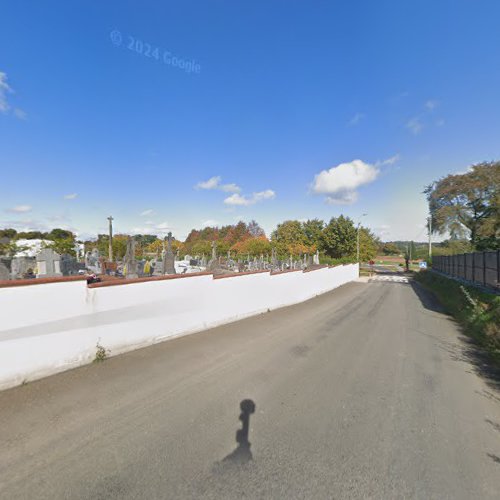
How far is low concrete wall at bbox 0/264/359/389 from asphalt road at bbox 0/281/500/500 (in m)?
0.35

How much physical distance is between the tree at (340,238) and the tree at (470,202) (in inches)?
399

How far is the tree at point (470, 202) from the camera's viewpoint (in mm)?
26000

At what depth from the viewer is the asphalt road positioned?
2304 millimetres

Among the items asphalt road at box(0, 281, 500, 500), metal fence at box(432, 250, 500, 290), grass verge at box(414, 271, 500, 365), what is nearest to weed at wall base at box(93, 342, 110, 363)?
asphalt road at box(0, 281, 500, 500)

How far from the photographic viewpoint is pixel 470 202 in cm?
2866

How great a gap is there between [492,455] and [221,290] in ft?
20.6

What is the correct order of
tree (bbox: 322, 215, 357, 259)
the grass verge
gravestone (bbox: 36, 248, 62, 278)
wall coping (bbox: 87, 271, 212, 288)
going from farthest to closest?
tree (bbox: 322, 215, 357, 259)
gravestone (bbox: 36, 248, 62, 278)
the grass verge
wall coping (bbox: 87, 271, 212, 288)

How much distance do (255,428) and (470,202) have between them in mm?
35761

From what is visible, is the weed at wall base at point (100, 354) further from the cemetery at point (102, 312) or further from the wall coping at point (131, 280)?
the wall coping at point (131, 280)

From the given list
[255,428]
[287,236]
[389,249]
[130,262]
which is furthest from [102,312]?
[389,249]

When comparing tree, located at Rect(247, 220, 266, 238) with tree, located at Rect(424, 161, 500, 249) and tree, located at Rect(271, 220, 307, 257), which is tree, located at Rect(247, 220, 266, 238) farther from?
tree, located at Rect(424, 161, 500, 249)

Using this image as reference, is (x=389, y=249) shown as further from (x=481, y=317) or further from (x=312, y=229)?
(x=481, y=317)

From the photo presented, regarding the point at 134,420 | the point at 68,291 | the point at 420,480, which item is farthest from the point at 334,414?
the point at 68,291

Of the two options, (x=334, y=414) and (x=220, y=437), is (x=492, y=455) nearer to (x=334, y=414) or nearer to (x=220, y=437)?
(x=334, y=414)
